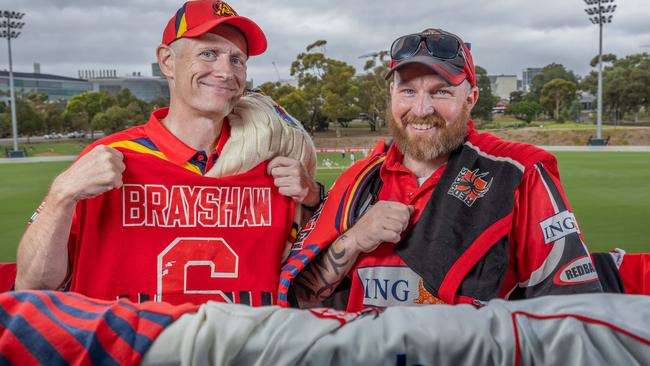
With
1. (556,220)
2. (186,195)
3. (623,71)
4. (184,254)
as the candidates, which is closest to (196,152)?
(186,195)

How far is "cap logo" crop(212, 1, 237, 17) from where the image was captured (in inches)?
101

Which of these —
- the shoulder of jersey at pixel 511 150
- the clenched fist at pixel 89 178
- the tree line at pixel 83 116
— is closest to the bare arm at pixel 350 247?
the shoulder of jersey at pixel 511 150

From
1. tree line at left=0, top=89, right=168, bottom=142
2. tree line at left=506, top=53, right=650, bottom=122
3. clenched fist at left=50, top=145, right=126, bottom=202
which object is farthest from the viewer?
tree line at left=506, top=53, right=650, bottom=122

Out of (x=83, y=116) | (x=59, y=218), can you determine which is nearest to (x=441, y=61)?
(x=59, y=218)

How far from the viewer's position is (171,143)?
2.62 meters

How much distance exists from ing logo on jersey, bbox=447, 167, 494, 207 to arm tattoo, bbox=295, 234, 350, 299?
1.68 ft

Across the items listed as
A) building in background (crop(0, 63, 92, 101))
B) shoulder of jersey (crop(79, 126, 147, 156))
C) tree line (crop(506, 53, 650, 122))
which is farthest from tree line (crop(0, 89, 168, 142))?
building in background (crop(0, 63, 92, 101))

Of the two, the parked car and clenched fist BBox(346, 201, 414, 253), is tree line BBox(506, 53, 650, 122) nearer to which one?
the parked car

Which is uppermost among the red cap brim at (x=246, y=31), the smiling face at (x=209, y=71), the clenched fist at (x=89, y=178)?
the red cap brim at (x=246, y=31)

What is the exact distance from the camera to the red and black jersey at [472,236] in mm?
2217

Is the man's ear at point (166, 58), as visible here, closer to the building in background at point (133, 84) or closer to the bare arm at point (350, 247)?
the bare arm at point (350, 247)

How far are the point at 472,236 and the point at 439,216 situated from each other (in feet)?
0.52

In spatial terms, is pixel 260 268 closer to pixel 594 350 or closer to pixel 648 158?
Answer: pixel 594 350

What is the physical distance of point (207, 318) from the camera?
111 centimetres
